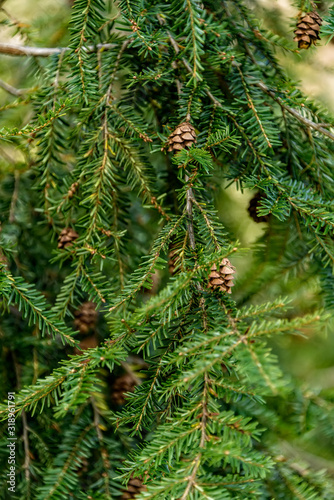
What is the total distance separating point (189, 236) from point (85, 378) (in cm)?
26

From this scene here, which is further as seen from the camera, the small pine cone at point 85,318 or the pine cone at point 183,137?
the small pine cone at point 85,318

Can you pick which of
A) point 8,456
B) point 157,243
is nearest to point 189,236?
point 157,243

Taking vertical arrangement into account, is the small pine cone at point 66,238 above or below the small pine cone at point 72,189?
below

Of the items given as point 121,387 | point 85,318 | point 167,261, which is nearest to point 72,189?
point 167,261

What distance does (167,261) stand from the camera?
0.77m

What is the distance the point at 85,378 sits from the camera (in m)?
0.56

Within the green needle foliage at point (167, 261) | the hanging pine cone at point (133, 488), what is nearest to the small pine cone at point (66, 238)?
the green needle foliage at point (167, 261)

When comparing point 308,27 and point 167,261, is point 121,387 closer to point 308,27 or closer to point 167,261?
point 167,261

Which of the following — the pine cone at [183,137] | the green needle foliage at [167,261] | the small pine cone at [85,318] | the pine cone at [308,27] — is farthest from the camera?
the small pine cone at [85,318]

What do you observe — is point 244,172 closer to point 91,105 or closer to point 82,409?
point 91,105

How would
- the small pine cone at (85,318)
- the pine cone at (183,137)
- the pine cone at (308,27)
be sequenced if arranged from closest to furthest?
the pine cone at (183,137) < the pine cone at (308,27) < the small pine cone at (85,318)

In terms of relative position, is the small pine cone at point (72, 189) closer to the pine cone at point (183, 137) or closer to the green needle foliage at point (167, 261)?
the green needle foliage at point (167, 261)

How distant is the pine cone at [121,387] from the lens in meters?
1.06

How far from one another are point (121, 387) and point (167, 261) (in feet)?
1.50
